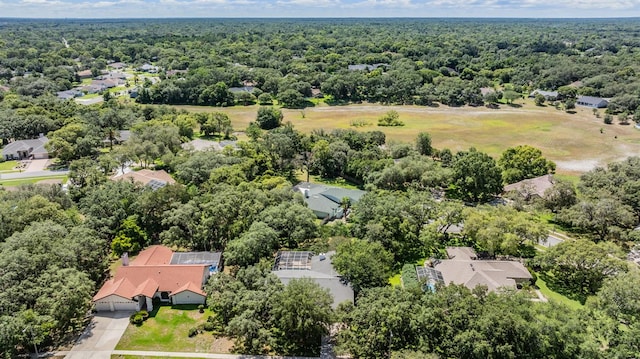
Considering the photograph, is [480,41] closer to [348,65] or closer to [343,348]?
[348,65]

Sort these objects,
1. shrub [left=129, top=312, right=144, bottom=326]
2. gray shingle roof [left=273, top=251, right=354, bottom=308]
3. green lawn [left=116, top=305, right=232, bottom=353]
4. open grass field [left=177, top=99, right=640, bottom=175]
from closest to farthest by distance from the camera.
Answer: green lawn [left=116, top=305, right=232, bottom=353], shrub [left=129, top=312, right=144, bottom=326], gray shingle roof [left=273, top=251, right=354, bottom=308], open grass field [left=177, top=99, right=640, bottom=175]

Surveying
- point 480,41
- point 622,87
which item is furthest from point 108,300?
point 480,41

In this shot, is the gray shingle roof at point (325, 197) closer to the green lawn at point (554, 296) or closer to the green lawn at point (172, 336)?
the green lawn at point (172, 336)

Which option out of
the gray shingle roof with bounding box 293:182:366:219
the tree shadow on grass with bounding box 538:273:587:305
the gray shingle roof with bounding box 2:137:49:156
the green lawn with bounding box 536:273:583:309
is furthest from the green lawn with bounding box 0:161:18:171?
the tree shadow on grass with bounding box 538:273:587:305

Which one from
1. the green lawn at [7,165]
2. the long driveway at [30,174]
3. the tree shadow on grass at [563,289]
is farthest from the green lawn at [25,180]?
the tree shadow on grass at [563,289]

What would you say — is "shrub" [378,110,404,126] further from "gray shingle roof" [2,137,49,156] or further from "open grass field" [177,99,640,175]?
"gray shingle roof" [2,137,49,156]

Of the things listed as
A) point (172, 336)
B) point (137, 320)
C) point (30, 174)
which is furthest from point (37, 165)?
point (172, 336)

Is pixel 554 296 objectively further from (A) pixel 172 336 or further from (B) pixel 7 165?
(B) pixel 7 165
